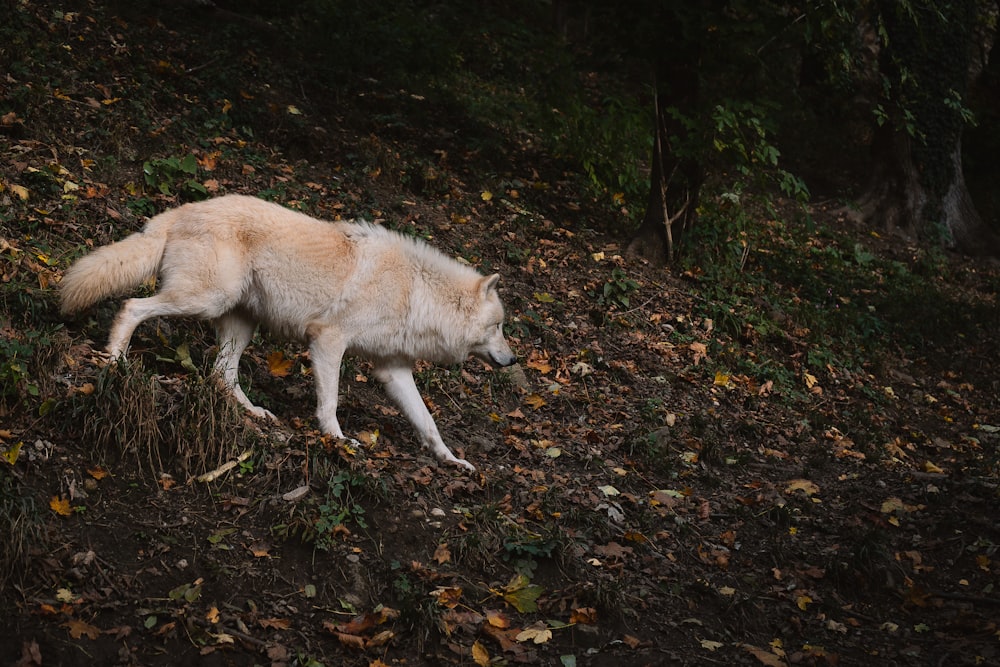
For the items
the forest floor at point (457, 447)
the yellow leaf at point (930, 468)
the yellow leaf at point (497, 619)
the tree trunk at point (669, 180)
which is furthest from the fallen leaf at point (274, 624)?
the tree trunk at point (669, 180)

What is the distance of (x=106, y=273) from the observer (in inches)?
213

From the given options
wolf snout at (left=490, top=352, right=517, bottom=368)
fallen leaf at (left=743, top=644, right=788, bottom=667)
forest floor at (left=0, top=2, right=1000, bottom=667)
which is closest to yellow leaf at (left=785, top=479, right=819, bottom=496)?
forest floor at (left=0, top=2, right=1000, bottom=667)

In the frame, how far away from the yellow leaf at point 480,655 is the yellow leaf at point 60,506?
87.7 inches

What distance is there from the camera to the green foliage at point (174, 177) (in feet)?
26.7

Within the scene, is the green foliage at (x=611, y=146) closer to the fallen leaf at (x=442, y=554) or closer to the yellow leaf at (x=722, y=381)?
the yellow leaf at (x=722, y=381)

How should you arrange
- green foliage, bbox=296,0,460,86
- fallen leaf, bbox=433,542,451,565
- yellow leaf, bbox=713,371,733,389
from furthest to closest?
1. green foliage, bbox=296,0,460,86
2. yellow leaf, bbox=713,371,733,389
3. fallen leaf, bbox=433,542,451,565

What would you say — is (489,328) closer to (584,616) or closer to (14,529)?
(584,616)

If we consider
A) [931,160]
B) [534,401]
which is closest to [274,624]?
[534,401]

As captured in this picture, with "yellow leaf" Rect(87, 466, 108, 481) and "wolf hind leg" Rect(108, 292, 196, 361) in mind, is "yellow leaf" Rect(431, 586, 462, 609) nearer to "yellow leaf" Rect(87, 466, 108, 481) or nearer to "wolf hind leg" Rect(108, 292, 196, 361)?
"yellow leaf" Rect(87, 466, 108, 481)

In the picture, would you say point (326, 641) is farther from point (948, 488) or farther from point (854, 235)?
point (854, 235)

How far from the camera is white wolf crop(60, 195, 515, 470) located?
5.54m

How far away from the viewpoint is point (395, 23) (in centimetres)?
1395

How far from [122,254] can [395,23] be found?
9.61 metres

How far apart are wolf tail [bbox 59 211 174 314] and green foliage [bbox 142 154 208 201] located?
2.76m
